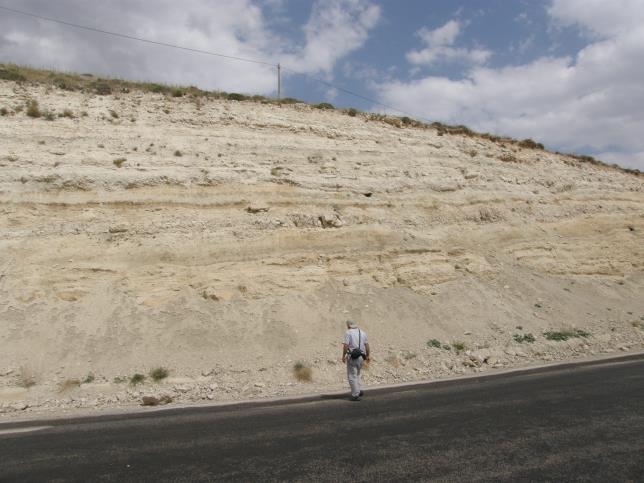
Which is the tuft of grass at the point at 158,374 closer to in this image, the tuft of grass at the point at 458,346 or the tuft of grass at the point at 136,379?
the tuft of grass at the point at 136,379

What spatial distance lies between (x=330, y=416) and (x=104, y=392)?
5.16 m

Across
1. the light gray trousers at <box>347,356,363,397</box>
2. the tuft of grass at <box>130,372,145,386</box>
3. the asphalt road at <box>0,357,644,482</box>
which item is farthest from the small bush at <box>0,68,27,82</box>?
the light gray trousers at <box>347,356,363,397</box>

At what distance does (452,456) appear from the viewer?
5.02 m

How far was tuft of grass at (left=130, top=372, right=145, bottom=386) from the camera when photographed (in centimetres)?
965

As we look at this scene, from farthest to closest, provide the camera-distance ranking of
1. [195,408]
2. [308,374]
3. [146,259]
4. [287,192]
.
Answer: [287,192] → [146,259] → [308,374] → [195,408]

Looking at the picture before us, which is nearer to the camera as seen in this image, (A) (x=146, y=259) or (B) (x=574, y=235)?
(A) (x=146, y=259)

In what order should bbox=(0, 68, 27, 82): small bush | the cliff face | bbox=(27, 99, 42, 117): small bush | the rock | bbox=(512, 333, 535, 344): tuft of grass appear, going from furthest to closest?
bbox=(0, 68, 27, 82): small bush, bbox=(27, 99, 42, 117): small bush, bbox=(512, 333, 535, 344): tuft of grass, the cliff face, the rock

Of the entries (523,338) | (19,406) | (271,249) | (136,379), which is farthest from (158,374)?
(523,338)

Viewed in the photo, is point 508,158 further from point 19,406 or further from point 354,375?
point 19,406

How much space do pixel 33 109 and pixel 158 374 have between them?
1068cm

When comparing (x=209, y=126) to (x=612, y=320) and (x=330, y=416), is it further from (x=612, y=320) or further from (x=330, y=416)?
(x=612, y=320)

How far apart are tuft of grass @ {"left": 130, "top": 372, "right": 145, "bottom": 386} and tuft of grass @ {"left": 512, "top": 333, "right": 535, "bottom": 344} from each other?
33.8ft

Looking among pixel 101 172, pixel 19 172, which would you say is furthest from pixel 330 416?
pixel 19 172

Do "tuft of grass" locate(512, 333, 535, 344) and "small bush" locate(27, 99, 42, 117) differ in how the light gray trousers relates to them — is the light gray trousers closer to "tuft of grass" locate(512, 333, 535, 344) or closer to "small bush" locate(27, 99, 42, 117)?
"tuft of grass" locate(512, 333, 535, 344)
